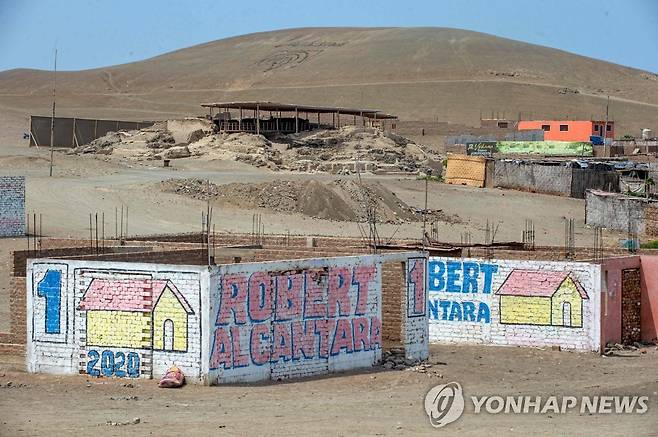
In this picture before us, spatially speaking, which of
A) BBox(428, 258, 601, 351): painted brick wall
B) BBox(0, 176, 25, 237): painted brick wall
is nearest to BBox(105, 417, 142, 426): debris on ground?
BBox(428, 258, 601, 351): painted brick wall

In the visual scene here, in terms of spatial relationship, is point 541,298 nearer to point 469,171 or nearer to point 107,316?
point 107,316

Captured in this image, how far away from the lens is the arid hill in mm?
110625

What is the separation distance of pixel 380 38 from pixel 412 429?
14662 centimetres

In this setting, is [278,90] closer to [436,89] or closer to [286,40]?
[436,89]

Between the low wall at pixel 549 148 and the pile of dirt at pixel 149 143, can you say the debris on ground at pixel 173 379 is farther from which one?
the low wall at pixel 549 148

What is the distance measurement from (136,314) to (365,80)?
11471 cm

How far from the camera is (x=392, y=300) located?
59.1 ft

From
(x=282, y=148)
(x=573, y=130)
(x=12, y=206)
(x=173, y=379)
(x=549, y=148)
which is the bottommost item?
(x=173, y=379)

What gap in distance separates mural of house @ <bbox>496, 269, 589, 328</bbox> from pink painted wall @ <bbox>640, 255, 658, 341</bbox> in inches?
71.5

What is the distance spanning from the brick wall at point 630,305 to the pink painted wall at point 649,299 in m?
0.09

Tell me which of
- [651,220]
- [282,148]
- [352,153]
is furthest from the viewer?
[282,148]

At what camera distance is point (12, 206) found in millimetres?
30250

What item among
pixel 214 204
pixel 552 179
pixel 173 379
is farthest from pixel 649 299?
pixel 552 179

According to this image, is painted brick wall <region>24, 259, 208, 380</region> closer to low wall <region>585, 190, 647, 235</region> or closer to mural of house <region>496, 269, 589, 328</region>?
mural of house <region>496, 269, 589, 328</region>
